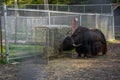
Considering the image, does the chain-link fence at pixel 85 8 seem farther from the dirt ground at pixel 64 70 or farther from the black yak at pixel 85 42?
the dirt ground at pixel 64 70

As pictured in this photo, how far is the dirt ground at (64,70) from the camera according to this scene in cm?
1041

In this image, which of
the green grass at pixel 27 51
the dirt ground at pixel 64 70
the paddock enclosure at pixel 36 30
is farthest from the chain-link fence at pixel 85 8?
the dirt ground at pixel 64 70

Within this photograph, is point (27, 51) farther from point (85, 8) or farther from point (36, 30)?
point (85, 8)

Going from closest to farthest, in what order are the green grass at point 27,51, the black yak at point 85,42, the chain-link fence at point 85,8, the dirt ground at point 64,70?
the dirt ground at point 64,70
the green grass at point 27,51
the black yak at point 85,42
the chain-link fence at point 85,8

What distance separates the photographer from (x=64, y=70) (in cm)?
1173

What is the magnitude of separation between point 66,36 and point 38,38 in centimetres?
126

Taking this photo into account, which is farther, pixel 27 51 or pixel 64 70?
pixel 27 51

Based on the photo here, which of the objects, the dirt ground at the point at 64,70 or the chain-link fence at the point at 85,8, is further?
the chain-link fence at the point at 85,8

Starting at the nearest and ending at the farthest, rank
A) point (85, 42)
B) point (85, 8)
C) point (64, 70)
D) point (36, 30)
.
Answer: point (64, 70) < point (36, 30) < point (85, 42) < point (85, 8)

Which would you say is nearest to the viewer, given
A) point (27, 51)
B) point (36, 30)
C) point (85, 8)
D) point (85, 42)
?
point (36, 30)

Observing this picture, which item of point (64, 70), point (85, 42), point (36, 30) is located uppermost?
point (36, 30)

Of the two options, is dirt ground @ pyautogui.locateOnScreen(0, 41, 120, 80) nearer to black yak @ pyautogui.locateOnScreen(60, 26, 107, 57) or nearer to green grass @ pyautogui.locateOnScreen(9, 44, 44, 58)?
green grass @ pyautogui.locateOnScreen(9, 44, 44, 58)

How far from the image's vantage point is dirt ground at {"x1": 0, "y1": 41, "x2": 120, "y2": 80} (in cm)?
1041

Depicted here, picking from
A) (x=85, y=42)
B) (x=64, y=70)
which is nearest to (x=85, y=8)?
(x=85, y=42)
